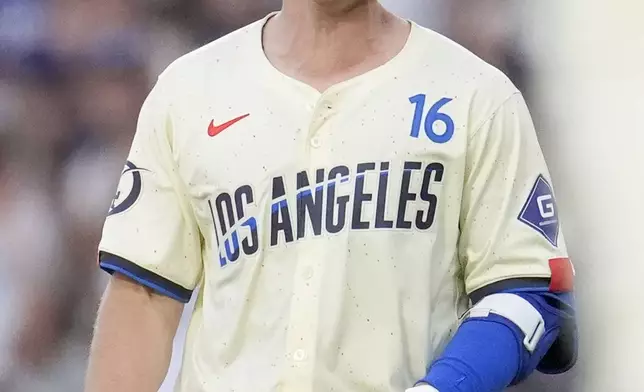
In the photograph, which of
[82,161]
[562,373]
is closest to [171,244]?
[82,161]

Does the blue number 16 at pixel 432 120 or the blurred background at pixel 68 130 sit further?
the blurred background at pixel 68 130

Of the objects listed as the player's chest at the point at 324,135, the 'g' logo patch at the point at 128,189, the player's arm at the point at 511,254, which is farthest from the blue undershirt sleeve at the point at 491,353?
the 'g' logo patch at the point at 128,189

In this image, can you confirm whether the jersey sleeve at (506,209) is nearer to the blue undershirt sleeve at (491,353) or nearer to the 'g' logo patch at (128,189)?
the blue undershirt sleeve at (491,353)

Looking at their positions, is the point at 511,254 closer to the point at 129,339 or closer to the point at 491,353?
the point at 491,353

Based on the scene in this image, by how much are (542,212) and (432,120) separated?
0.32 ft

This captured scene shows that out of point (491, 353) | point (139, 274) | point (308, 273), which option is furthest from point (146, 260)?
point (491, 353)

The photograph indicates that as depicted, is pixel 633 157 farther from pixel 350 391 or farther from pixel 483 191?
pixel 350 391

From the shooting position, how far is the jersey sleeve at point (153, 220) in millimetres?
695

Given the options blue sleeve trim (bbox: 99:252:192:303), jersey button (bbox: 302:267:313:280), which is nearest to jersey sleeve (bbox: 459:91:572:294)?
jersey button (bbox: 302:267:313:280)

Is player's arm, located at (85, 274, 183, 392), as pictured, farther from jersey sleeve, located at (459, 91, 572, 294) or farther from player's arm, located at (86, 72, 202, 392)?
jersey sleeve, located at (459, 91, 572, 294)

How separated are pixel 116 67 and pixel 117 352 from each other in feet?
0.80

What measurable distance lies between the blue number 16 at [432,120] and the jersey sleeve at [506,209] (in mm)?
18

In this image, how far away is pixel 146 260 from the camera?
2.27 feet

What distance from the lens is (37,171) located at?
0.81m
